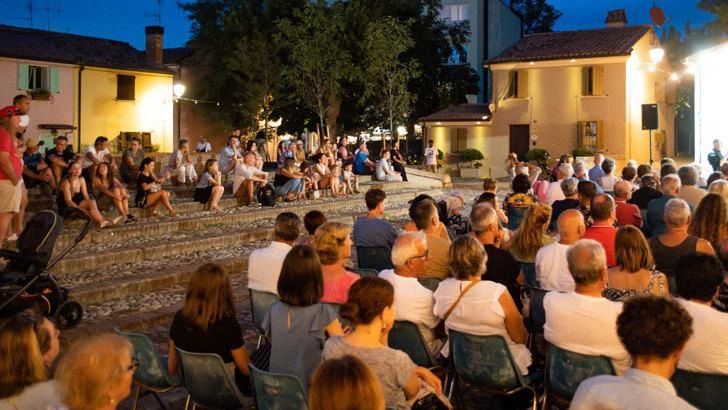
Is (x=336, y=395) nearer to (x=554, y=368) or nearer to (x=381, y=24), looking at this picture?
(x=554, y=368)

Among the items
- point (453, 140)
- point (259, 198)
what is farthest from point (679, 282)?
point (453, 140)

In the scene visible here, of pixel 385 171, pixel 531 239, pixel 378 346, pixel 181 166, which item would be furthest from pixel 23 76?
pixel 378 346

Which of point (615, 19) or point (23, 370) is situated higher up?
point (615, 19)

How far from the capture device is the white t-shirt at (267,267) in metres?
5.48

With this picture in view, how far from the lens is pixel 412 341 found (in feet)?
14.5

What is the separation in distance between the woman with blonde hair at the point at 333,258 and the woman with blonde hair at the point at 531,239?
192 cm

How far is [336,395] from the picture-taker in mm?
2240

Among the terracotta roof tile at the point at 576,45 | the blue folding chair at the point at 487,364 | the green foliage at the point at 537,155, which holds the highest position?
the terracotta roof tile at the point at 576,45

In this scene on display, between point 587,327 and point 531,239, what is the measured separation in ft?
8.18

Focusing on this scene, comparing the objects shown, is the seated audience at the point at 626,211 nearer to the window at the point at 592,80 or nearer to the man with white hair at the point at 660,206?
the man with white hair at the point at 660,206

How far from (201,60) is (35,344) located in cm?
3509

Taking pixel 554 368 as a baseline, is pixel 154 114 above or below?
above

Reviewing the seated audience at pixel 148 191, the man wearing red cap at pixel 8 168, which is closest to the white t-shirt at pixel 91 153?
the seated audience at pixel 148 191

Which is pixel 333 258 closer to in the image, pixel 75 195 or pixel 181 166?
pixel 75 195
